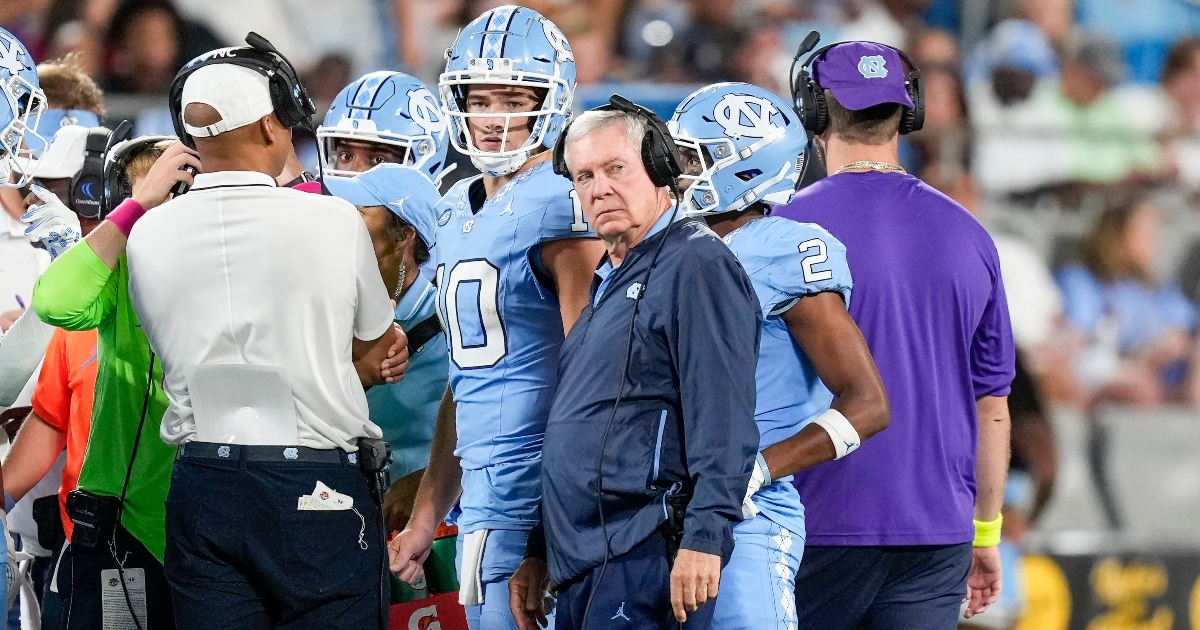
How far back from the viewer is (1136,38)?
862 centimetres

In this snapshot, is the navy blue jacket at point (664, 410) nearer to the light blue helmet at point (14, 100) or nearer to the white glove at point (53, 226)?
the light blue helmet at point (14, 100)

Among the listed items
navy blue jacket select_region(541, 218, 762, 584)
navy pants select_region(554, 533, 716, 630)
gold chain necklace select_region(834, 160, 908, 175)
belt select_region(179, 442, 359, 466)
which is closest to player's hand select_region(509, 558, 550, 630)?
navy blue jacket select_region(541, 218, 762, 584)

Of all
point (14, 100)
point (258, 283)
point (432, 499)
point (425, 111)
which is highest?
point (14, 100)

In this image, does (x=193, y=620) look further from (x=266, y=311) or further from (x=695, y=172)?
(x=695, y=172)

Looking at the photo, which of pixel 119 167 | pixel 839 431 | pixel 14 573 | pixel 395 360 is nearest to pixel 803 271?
pixel 839 431

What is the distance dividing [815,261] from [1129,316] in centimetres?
569

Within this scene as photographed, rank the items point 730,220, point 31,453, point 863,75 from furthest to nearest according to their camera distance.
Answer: point 31,453 → point 863,75 → point 730,220

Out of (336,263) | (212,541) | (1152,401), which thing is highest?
(336,263)

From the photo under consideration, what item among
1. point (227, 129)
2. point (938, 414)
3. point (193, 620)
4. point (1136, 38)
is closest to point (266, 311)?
point (227, 129)

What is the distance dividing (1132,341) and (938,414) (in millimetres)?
5137

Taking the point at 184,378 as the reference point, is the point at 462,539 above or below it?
below

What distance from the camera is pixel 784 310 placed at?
291 centimetres

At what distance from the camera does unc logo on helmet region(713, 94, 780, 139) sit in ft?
10.4

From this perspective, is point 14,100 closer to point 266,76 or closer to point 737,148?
point 266,76
